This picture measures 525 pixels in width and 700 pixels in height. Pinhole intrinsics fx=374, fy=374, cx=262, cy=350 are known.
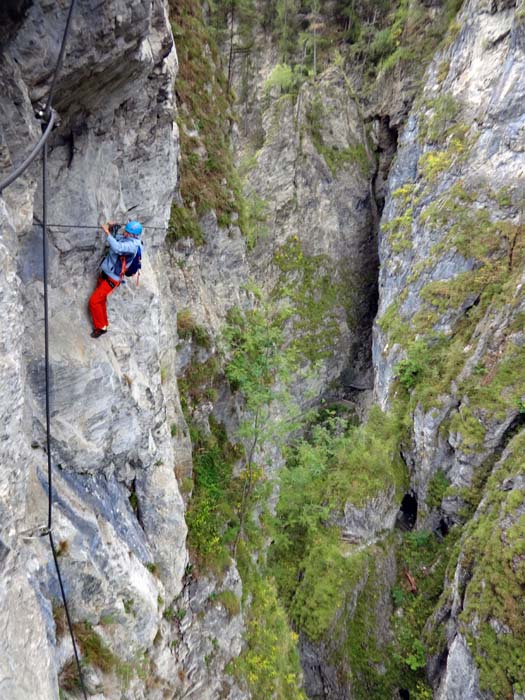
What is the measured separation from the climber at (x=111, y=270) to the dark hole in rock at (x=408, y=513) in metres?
15.9

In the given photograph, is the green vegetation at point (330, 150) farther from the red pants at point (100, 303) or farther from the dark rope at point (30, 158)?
the dark rope at point (30, 158)

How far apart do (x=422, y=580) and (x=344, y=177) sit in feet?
79.2

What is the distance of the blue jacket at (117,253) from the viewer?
5.06 meters

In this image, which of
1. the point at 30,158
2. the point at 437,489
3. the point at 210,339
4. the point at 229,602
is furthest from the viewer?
the point at 437,489

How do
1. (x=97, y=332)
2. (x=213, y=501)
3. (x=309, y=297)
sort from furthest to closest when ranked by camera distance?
(x=309, y=297), (x=213, y=501), (x=97, y=332)

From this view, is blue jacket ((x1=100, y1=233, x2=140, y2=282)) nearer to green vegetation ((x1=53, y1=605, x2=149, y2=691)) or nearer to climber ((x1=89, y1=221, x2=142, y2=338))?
climber ((x1=89, y1=221, x2=142, y2=338))

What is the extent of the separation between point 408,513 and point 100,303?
1648 centimetres

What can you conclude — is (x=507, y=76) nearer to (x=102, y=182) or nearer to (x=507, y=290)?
(x=507, y=290)

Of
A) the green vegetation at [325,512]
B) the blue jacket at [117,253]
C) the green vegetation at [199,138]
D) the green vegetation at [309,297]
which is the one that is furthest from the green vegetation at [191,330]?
the green vegetation at [309,297]

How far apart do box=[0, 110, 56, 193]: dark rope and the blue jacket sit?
1585 mm

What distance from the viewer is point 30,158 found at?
307 cm

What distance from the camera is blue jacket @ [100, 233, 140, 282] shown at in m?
5.06

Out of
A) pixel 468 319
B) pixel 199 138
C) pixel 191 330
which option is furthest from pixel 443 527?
pixel 199 138

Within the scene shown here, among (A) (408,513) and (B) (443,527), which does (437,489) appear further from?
(A) (408,513)
